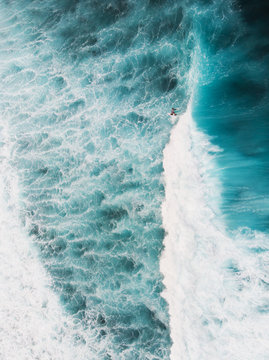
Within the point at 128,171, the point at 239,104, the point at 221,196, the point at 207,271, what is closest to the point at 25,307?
the point at 128,171

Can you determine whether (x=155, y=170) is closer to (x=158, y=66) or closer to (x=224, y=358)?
(x=158, y=66)

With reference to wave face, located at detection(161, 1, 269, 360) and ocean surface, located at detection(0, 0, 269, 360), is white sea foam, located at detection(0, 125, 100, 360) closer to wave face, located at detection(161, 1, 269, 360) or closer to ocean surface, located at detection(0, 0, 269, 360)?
ocean surface, located at detection(0, 0, 269, 360)

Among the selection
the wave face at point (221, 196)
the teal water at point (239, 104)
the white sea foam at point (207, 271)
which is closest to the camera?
the white sea foam at point (207, 271)

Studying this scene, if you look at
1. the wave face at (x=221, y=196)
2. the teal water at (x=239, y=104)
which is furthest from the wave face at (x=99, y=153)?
the teal water at (x=239, y=104)

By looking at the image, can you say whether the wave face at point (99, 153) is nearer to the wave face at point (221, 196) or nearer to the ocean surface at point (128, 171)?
the ocean surface at point (128, 171)

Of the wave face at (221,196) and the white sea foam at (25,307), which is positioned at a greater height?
the wave face at (221,196)

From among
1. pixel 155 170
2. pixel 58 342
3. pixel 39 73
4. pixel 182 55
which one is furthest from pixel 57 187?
pixel 182 55

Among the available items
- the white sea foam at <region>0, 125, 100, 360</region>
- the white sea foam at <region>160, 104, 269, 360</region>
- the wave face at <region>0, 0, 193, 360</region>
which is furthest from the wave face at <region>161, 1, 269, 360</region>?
the white sea foam at <region>0, 125, 100, 360</region>
